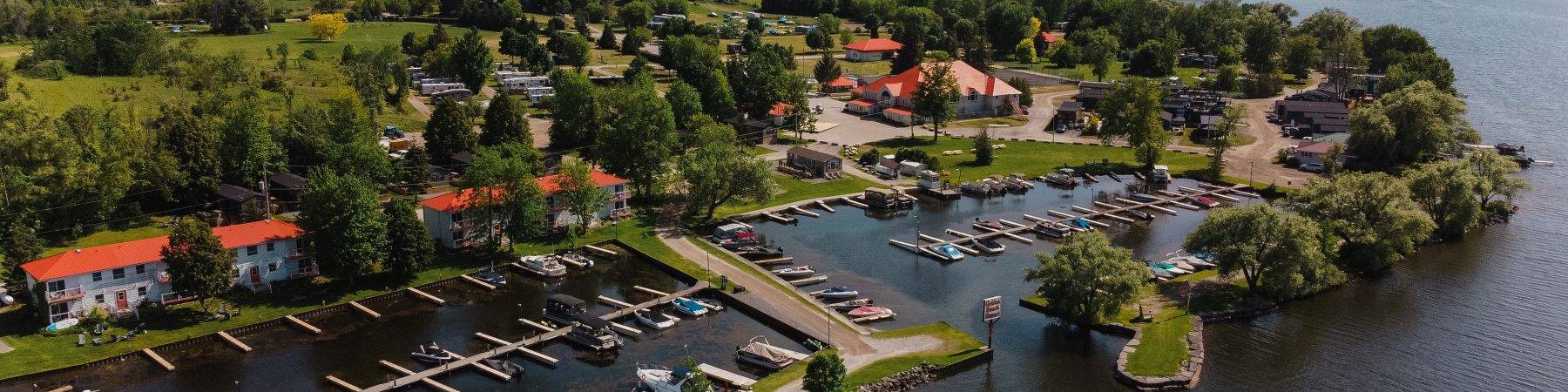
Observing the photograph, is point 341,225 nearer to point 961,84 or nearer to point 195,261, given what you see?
point 195,261

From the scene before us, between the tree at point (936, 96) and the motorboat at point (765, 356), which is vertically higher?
the tree at point (936, 96)

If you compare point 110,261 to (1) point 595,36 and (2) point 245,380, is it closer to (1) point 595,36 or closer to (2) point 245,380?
(2) point 245,380

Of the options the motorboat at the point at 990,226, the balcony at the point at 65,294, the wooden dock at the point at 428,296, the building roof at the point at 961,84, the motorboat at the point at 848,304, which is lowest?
the wooden dock at the point at 428,296

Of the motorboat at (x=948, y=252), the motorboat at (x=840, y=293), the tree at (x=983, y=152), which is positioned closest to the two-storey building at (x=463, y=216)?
the motorboat at (x=840, y=293)

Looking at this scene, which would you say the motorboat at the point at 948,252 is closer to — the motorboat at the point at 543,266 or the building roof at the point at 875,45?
the motorboat at the point at 543,266

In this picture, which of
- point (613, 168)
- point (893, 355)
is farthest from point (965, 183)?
point (893, 355)

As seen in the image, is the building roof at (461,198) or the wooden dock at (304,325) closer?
the wooden dock at (304,325)

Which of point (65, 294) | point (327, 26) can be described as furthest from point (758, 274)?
point (327, 26)
